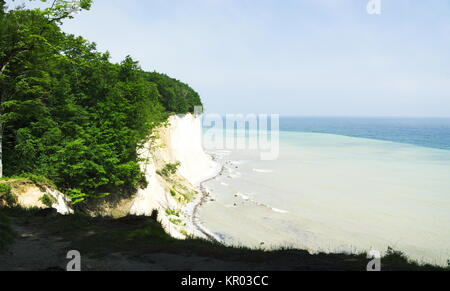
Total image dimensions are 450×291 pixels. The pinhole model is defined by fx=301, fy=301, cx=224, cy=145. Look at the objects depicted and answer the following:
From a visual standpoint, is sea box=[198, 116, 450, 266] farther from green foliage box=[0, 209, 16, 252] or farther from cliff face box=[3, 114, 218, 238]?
green foliage box=[0, 209, 16, 252]

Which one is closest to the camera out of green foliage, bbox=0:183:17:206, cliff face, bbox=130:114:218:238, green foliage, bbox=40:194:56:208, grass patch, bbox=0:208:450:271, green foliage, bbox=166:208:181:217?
grass patch, bbox=0:208:450:271

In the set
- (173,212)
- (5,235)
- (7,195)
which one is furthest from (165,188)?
(5,235)

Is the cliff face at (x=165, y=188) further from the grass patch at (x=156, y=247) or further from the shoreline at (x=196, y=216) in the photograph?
the grass patch at (x=156, y=247)

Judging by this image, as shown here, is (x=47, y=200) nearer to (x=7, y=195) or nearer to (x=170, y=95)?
(x=7, y=195)

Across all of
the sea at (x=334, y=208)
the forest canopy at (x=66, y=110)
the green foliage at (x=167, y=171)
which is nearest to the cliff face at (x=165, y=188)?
the green foliage at (x=167, y=171)

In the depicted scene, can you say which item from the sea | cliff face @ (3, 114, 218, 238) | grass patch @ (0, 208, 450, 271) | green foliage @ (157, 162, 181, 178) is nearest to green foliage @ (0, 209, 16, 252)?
grass patch @ (0, 208, 450, 271)
